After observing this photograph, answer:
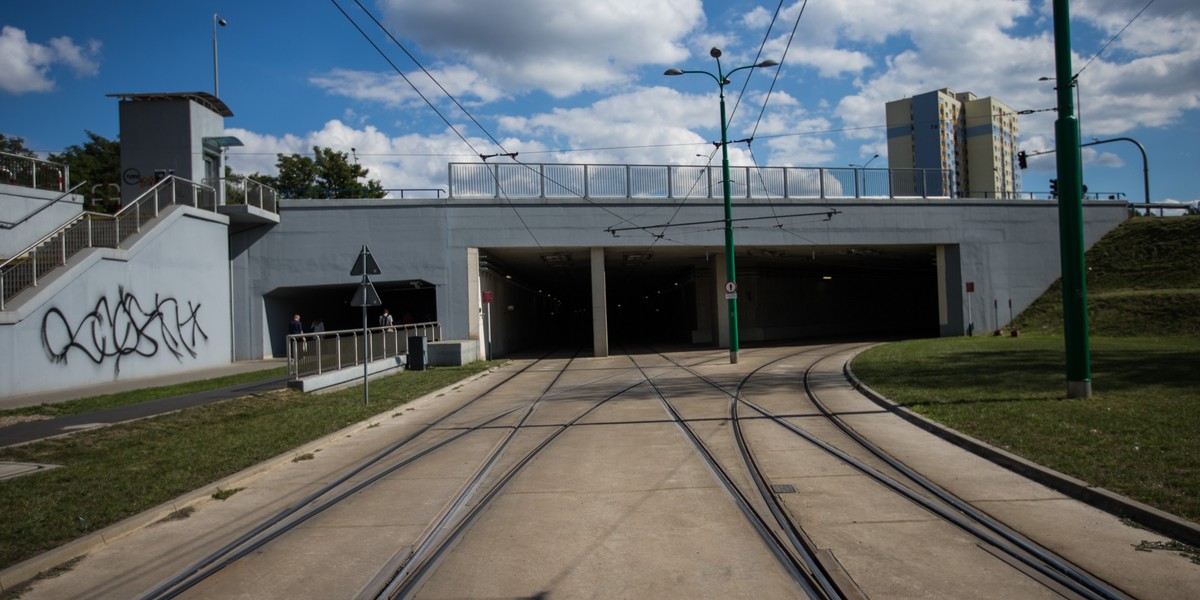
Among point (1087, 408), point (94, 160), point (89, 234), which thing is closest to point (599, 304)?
point (89, 234)

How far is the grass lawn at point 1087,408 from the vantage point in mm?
7405

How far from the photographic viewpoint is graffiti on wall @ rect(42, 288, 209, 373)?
19312 millimetres

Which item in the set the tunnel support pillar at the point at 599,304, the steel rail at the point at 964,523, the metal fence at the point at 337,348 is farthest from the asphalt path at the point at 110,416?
the tunnel support pillar at the point at 599,304

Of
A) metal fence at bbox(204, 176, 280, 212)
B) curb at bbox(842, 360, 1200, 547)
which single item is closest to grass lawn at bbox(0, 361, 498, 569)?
curb at bbox(842, 360, 1200, 547)

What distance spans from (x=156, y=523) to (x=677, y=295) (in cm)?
4568

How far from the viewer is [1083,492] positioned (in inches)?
279

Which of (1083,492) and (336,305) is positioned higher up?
(336,305)

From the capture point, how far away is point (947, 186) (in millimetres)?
37000

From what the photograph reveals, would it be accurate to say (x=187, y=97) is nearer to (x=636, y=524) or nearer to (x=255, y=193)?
(x=255, y=193)

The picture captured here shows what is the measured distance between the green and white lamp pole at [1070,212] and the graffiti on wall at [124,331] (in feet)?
72.6

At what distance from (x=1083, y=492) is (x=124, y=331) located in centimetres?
2361

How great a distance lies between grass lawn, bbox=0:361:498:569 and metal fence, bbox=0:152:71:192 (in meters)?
13.5

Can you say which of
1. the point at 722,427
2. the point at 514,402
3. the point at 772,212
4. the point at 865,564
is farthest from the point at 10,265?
the point at 772,212

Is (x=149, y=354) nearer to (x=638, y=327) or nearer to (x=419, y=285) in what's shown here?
(x=419, y=285)
